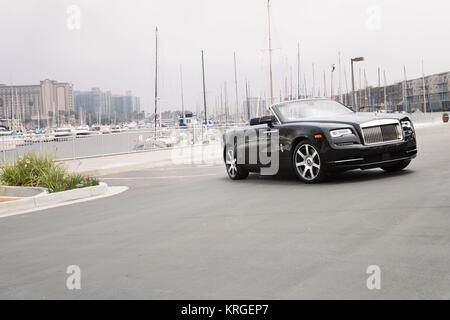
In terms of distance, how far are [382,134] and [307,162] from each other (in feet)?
4.80

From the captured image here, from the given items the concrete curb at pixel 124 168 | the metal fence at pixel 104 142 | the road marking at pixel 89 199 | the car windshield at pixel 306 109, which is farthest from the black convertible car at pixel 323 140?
the metal fence at pixel 104 142

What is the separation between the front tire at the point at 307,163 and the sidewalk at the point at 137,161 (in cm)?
759

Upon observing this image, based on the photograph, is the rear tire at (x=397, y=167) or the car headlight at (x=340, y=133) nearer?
the car headlight at (x=340, y=133)

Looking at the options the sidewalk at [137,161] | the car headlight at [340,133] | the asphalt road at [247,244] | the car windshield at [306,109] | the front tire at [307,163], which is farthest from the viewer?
the sidewalk at [137,161]

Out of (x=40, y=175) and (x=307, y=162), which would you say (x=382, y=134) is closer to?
(x=307, y=162)

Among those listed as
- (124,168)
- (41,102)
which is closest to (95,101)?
(41,102)

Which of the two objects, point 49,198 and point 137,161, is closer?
point 49,198

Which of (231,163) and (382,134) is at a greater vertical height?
(382,134)

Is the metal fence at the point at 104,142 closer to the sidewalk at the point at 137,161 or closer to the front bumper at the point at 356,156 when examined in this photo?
the sidewalk at the point at 137,161

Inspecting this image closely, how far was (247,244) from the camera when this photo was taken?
231 inches

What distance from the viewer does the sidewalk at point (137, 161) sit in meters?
18.6

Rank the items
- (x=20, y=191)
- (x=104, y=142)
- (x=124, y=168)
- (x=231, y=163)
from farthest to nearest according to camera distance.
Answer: (x=104, y=142) < (x=124, y=168) < (x=231, y=163) < (x=20, y=191)

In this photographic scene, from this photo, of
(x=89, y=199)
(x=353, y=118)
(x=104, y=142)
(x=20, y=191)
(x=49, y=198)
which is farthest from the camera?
(x=104, y=142)

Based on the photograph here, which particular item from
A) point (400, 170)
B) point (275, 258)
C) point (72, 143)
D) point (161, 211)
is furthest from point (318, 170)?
point (72, 143)
